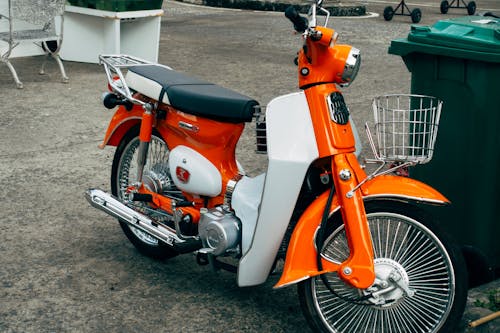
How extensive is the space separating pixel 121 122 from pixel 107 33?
187 inches

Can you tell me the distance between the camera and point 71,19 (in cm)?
880

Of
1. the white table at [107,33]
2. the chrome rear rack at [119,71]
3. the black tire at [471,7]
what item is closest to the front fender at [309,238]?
the chrome rear rack at [119,71]

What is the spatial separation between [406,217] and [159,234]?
3.89 ft

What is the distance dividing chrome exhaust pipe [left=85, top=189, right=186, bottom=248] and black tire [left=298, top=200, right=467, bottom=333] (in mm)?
733

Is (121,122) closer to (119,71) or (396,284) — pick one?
(119,71)

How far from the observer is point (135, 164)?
14.0ft

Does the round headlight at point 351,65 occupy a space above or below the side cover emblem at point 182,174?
above

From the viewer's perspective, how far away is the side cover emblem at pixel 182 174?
3.82 meters

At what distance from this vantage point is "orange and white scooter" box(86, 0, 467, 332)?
3.21 m

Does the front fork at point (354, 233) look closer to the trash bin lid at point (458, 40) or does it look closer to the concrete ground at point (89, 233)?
the concrete ground at point (89, 233)

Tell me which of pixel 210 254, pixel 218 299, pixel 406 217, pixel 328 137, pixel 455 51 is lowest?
pixel 218 299

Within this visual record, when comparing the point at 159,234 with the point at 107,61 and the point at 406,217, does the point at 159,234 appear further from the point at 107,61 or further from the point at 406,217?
the point at 406,217

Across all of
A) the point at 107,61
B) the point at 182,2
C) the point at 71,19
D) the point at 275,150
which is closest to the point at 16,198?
the point at 107,61

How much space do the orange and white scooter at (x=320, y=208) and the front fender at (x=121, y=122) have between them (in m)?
0.29
